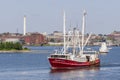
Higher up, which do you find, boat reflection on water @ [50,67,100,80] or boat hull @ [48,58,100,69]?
boat hull @ [48,58,100,69]

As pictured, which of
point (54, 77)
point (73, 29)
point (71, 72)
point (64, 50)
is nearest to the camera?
point (54, 77)

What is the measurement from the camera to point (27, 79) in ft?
216

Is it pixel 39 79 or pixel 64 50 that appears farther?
pixel 64 50

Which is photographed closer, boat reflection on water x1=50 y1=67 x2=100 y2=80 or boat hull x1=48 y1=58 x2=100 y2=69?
boat reflection on water x1=50 y1=67 x2=100 y2=80

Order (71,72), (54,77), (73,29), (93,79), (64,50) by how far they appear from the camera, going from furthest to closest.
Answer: (73,29)
(64,50)
(71,72)
(54,77)
(93,79)

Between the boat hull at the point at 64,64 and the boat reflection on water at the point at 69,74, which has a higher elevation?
the boat hull at the point at 64,64

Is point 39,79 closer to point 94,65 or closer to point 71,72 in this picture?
point 71,72

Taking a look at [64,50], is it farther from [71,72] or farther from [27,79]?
[27,79]

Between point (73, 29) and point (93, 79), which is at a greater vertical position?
point (73, 29)

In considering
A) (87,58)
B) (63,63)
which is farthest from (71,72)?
(87,58)

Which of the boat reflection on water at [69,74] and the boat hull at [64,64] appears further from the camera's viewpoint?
the boat hull at [64,64]

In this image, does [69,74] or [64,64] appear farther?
[64,64]

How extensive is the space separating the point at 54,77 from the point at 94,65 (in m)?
20.1

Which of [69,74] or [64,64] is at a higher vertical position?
[64,64]
